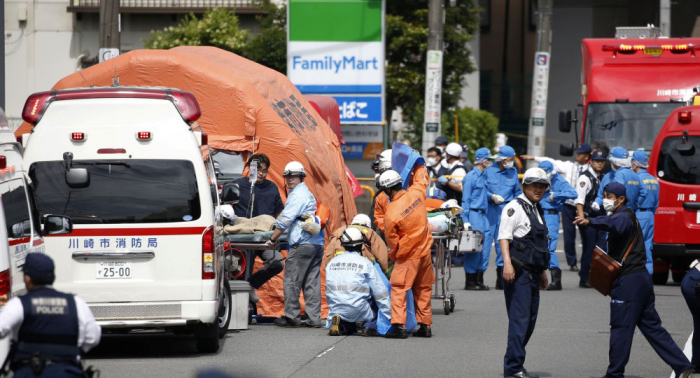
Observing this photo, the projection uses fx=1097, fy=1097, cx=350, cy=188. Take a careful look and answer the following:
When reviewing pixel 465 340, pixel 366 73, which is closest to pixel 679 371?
pixel 465 340

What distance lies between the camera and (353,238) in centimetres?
1131

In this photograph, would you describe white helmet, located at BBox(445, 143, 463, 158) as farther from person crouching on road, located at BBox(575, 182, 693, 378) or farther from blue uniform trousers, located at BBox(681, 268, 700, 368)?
blue uniform trousers, located at BBox(681, 268, 700, 368)

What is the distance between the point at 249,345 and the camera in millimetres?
10758

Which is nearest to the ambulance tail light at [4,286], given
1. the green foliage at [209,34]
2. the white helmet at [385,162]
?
the white helmet at [385,162]

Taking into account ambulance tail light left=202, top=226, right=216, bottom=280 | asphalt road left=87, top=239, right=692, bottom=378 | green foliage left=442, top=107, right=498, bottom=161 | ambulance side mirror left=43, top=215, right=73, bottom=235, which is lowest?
asphalt road left=87, top=239, right=692, bottom=378

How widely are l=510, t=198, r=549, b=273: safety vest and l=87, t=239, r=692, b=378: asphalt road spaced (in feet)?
3.25

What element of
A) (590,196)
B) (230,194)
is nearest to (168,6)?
(590,196)

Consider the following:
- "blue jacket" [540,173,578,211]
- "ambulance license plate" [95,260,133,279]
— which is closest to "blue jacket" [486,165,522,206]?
"blue jacket" [540,173,578,211]

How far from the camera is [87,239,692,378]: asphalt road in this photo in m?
9.41

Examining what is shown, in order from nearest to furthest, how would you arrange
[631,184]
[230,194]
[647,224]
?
[230,194] < [631,184] < [647,224]

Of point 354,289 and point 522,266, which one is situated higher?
point 522,266

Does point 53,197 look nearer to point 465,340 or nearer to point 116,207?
point 116,207

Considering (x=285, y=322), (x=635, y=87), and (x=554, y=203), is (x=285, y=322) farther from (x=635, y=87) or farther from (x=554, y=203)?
(x=635, y=87)

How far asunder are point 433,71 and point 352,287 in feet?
39.3
